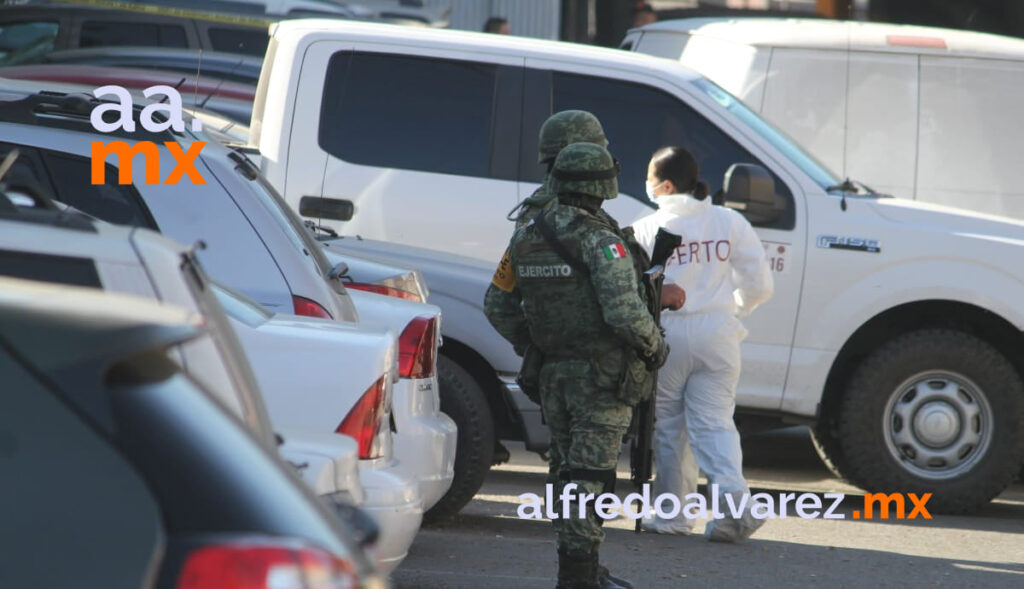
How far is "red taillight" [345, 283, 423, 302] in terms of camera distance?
691 centimetres

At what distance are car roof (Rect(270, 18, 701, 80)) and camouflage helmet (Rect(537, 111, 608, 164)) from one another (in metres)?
2.22

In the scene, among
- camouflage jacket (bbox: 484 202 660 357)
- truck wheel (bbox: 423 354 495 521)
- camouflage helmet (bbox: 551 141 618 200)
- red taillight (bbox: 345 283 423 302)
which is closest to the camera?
camouflage jacket (bbox: 484 202 660 357)

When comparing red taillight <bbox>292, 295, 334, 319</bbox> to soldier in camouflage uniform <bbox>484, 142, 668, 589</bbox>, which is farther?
red taillight <bbox>292, 295, 334, 319</bbox>

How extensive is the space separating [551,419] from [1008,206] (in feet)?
15.8

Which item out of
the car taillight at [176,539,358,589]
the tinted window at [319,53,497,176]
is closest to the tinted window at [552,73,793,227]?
the tinted window at [319,53,497,176]

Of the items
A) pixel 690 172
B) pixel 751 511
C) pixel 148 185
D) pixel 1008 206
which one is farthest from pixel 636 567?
pixel 1008 206

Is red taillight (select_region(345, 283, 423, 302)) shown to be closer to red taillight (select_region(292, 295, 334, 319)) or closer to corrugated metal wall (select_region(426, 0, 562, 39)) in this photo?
red taillight (select_region(292, 295, 334, 319))

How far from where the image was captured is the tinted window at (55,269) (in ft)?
9.41

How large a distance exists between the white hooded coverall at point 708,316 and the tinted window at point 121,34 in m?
7.70

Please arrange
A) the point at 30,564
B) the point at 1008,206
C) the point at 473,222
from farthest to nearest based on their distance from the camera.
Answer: the point at 1008,206, the point at 473,222, the point at 30,564

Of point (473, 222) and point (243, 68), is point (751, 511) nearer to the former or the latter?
point (473, 222)

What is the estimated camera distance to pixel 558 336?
5699mm

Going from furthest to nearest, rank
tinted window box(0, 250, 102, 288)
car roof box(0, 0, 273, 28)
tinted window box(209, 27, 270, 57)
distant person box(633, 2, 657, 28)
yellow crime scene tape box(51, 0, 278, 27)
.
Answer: distant person box(633, 2, 657, 28) → tinted window box(209, 27, 270, 57) → yellow crime scene tape box(51, 0, 278, 27) → car roof box(0, 0, 273, 28) → tinted window box(0, 250, 102, 288)
